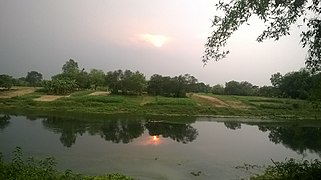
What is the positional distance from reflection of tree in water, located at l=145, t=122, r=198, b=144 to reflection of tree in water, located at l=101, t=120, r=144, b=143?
138cm

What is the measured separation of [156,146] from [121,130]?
9.00 metres

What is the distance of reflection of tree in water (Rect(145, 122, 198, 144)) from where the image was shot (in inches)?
1268

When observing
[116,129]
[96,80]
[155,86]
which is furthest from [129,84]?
[116,129]

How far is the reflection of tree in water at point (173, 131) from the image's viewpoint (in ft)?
106

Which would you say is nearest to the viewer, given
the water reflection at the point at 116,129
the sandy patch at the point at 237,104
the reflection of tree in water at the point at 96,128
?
the reflection of tree in water at the point at 96,128

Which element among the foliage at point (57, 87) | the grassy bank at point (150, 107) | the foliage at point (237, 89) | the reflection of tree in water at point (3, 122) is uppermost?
the foliage at point (237, 89)

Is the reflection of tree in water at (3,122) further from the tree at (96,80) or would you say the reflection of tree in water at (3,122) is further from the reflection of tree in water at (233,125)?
the tree at (96,80)

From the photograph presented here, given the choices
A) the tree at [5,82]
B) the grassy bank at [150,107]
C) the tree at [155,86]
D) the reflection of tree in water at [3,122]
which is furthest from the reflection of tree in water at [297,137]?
the tree at [5,82]

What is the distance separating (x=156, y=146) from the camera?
26.7 meters

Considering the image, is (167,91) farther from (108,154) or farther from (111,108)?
(108,154)

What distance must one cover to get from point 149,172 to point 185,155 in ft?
20.2

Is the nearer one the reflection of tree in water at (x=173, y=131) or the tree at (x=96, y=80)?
the reflection of tree in water at (x=173, y=131)

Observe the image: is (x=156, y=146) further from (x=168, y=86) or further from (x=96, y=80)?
(x=96, y=80)

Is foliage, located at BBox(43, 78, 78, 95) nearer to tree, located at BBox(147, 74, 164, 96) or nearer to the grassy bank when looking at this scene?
the grassy bank
